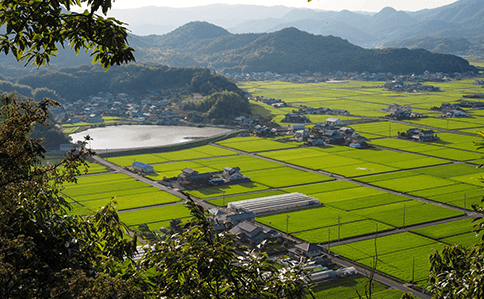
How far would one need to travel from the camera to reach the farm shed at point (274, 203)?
3080 cm

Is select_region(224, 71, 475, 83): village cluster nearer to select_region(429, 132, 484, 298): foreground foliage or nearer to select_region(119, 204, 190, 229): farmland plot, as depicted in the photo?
select_region(119, 204, 190, 229): farmland plot

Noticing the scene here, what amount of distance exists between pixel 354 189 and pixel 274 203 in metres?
8.03

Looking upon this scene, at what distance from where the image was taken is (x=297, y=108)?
271 feet

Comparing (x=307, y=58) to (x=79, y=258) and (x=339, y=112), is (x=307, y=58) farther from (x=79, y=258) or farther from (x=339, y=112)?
(x=79, y=258)

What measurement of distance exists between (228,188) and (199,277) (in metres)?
32.9

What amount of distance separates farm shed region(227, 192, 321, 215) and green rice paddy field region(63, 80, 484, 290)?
0.73 m

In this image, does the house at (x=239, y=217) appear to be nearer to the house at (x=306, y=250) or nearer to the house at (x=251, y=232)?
the house at (x=251, y=232)

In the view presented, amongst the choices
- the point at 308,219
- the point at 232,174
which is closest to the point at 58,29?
the point at 308,219

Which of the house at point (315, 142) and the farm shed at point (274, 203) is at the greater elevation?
the house at point (315, 142)

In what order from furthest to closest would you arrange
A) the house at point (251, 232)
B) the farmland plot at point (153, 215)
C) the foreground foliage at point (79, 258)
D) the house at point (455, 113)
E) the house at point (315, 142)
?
the house at point (455, 113) < the house at point (315, 142) < the farmland plot at point (153, 215) < the house at point (251, 232) < the foreground foliage at point (79, 258)

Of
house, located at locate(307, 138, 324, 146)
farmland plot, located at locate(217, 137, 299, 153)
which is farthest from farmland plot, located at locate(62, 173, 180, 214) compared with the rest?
house, located at locate(307, 138, 324, 146)

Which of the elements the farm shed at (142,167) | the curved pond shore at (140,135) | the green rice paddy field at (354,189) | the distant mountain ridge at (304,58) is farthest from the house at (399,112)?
the distant mountain ridge at (304,58)

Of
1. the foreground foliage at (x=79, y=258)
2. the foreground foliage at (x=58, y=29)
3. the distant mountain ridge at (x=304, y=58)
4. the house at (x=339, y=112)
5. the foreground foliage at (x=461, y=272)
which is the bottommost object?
the house at (x=339, y=112)

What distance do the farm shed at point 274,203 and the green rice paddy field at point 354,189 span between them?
732 millimetres
